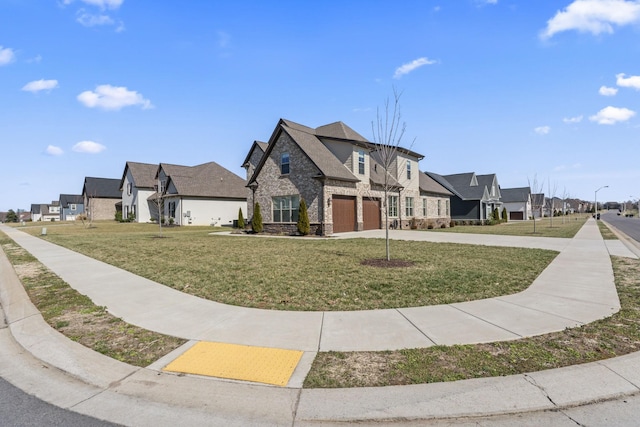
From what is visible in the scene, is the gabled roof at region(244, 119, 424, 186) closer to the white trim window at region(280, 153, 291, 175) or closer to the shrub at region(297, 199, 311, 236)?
the white trim window at region(280, 153, 291, 175)

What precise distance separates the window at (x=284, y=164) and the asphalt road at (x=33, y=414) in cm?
2227

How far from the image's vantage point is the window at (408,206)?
1272 inches

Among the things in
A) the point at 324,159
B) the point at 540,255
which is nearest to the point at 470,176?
the point at 324,159

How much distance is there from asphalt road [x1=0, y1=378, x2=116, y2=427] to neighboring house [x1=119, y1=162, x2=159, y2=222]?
44.0 metres

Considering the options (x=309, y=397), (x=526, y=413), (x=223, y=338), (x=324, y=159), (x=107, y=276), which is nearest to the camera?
(x=526, y=413)

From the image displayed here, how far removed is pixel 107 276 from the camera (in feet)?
30.2

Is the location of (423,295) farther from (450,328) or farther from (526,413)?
(526,413)

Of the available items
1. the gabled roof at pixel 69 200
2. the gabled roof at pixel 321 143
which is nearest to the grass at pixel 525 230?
the gabled roof at pixel 321 143

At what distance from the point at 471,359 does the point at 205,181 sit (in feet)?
131

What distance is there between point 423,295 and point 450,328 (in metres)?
1.86

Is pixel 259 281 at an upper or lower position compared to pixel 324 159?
lower

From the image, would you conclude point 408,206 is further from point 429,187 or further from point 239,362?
point 239,362

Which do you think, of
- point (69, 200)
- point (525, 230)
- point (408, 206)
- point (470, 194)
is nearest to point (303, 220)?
point (408, 206)

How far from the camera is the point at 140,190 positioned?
44844mm
